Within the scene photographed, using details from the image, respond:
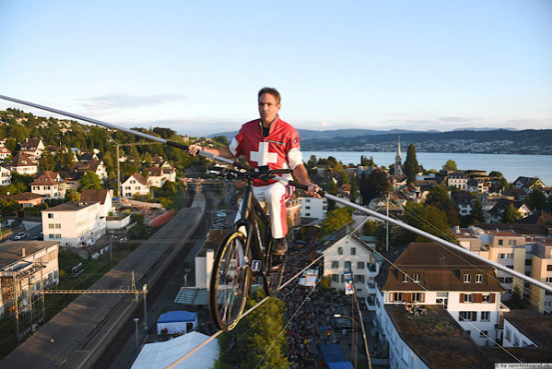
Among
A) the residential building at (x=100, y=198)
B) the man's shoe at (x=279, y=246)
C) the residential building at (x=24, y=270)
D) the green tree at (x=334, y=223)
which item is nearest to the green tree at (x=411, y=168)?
the green tree at (x=334, y=223)

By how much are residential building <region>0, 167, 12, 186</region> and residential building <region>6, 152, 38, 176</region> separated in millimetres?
945

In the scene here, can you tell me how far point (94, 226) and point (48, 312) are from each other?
39.6 feet

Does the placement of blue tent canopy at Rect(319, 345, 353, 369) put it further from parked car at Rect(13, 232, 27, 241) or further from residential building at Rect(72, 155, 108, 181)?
residential building at Rect(72, 155, 108, 181)

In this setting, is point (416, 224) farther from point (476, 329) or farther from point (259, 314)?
point (259, 314)

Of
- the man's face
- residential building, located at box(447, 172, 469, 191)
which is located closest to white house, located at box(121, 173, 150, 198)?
residential building, located at box(447, 172, 469, 191)

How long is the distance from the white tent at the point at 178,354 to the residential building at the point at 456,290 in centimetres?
631

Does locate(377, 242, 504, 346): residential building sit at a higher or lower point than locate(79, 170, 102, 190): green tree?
lower

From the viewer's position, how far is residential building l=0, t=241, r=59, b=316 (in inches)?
669

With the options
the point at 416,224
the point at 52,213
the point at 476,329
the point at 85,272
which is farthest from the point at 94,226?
the point at 476,329

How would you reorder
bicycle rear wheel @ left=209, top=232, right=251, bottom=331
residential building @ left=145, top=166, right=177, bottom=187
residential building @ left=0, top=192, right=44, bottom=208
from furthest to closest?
1. residential building @ left=145, top=166, right=177, bottom=187
2. residential building @ left=0, top=192, right=44, bottom=208
3. bicycle rear wheel @ left=209, top=232, right=251, bottom=331

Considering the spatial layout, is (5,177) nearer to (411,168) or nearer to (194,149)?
(194,149)

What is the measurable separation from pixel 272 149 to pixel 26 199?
3840 cm

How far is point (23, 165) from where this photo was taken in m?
42.7

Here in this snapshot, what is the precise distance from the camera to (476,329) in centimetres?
1500
